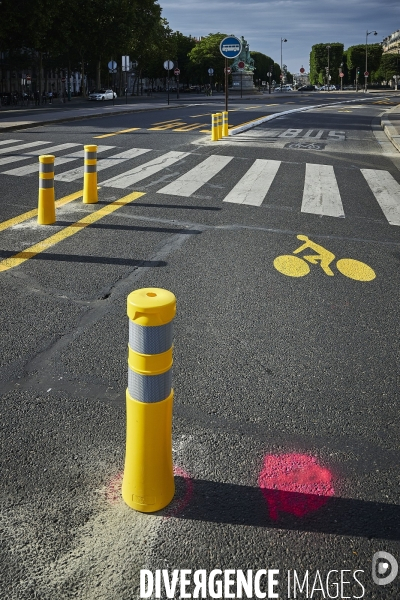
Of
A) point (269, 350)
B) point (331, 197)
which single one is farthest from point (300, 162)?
point (269, 350)

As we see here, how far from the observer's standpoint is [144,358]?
2.61 meters

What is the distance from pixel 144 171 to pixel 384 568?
1109 cm

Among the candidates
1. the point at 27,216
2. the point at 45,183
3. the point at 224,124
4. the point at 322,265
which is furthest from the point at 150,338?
the point at 224,124

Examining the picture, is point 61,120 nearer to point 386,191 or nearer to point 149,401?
point 386,191

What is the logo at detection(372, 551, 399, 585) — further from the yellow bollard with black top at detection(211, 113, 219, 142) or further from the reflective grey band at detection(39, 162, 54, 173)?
the yellow bollard with black top at detection(211, 113, 219, 142)

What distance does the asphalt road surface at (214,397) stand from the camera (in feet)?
8.39

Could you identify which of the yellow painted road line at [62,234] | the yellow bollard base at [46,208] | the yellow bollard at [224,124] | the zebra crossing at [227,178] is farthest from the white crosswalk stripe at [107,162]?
the yellow bollard at [224,124]

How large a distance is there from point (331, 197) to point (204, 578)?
8.71 metres

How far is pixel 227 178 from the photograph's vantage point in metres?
12.0

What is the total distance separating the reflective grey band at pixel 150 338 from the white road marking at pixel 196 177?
25.9 ft

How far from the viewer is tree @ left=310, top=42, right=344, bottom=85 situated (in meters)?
136

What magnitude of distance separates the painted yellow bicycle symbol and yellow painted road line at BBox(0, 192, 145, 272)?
2683 millimetres

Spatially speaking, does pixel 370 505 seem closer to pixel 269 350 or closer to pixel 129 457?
pixel 129 457

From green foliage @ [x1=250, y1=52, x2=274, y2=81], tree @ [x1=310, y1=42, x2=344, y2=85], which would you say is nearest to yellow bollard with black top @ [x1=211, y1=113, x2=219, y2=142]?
tree @ [x1=310, y1=42, x2=344, y2=85]
